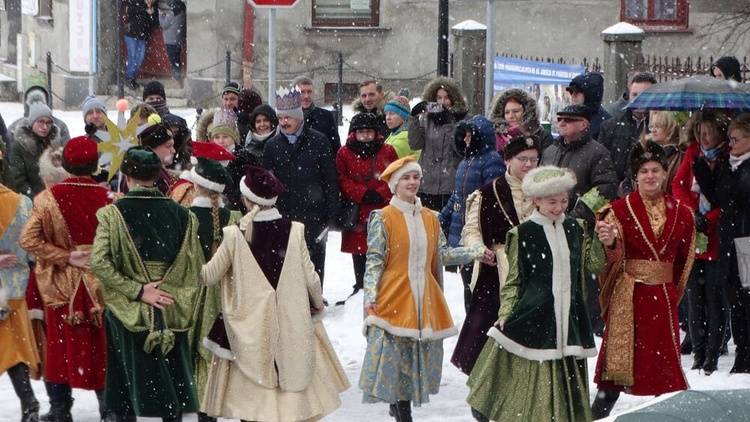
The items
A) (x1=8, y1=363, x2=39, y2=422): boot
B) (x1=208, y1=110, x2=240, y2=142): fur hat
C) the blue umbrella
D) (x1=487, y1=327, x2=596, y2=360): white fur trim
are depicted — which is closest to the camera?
(x1=487, y1=327, x2=596, y2=360): white fur trim

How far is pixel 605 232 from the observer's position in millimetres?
7523

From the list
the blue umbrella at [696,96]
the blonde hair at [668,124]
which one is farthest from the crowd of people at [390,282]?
the blonde hair at [668,124]

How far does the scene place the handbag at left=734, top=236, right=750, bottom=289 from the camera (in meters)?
8.84

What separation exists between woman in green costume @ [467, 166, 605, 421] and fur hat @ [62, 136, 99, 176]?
2324 mm

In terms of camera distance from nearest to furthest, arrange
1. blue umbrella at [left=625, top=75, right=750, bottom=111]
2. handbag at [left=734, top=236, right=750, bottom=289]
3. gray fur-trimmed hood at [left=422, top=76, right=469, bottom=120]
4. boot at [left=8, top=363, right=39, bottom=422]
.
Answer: boot at [left=8, top=363, right=39, bottom=422] → handbag at [left=734, top=236, right=750, bottom=289] → blue umbrella at [left=625, top=75, right=750, bottom=111] → gray fur-trimmed hood at [left=422, top=76, right=469, bottom=120]

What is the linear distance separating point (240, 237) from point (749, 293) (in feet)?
12.2

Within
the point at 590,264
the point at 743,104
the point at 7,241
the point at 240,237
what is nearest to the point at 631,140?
the point at 743,104

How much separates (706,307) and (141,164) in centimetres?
440

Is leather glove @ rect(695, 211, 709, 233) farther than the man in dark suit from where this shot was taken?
No

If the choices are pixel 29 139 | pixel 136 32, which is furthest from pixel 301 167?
pixel 136 32

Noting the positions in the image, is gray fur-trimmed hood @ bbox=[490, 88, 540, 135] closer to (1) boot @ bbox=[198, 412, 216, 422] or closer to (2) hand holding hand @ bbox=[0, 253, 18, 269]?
(1) boot @ bbox=[198, 412, 216, 422]

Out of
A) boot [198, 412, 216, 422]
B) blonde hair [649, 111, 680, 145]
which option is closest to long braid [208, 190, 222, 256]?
boot [198, 412, 216, 422]

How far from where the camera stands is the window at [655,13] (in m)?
25.5

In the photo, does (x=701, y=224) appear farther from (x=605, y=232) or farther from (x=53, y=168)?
(x=53, y=168)
